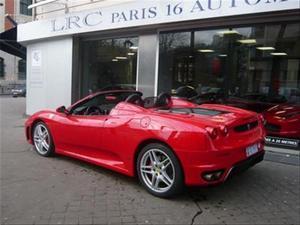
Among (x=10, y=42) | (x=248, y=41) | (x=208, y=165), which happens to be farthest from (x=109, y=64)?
(x=208, y=165)

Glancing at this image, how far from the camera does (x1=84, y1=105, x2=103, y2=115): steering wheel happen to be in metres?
6.06

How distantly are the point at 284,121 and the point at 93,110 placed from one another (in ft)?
12.5

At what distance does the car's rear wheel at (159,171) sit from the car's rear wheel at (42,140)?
227 cm

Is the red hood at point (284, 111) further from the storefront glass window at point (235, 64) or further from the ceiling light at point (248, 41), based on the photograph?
the ceiling light at point (248, 41)

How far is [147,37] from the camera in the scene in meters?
9.59

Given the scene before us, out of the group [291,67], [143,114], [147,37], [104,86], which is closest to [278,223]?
[143,114]

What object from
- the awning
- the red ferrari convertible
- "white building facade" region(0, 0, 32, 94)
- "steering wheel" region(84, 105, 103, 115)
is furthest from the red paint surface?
"white building facade" region(0, 0, 32, 94)

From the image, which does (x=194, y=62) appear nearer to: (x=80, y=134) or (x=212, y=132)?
(x=80, y=134)

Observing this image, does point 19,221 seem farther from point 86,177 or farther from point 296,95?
point 296,95

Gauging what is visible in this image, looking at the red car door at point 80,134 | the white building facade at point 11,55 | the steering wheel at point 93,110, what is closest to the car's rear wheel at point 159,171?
the red car door at point 80,134

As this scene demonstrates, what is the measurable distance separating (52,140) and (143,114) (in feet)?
7.40

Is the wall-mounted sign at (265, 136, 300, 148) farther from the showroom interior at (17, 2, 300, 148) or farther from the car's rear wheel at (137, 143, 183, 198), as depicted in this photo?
the car's rear wheel at (137, 143, 183, 198)

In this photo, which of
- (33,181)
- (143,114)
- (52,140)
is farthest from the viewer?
(52,140)

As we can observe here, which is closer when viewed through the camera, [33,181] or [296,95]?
[33,181]
